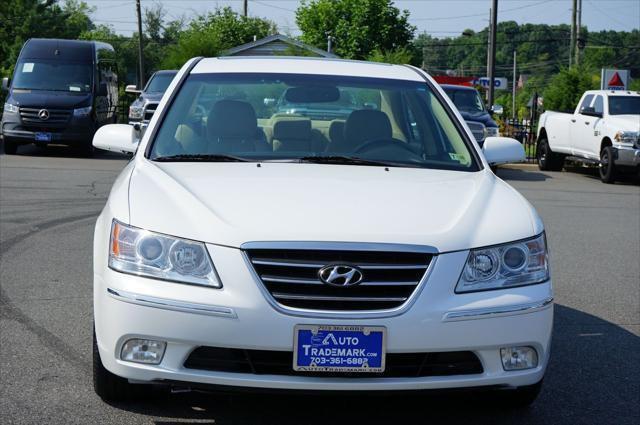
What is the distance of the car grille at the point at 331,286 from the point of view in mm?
4035

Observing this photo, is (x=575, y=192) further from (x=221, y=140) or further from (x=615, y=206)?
(x=221, y=140)

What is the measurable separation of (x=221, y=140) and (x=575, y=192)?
507 inches

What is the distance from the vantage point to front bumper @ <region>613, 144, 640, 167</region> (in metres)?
19.0

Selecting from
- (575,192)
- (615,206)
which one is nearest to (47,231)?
(615,206)

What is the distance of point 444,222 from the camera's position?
170 inches

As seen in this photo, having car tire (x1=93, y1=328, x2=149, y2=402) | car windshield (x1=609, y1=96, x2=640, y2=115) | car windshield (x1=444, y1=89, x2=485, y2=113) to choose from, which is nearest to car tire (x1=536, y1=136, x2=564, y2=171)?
car windshield (x1=444, y1=89, x2=485, y2=113)

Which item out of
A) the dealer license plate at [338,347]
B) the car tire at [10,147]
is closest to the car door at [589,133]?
the car tire at [10,147]

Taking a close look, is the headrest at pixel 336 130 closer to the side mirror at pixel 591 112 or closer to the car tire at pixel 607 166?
the car tire at pixel 607 166

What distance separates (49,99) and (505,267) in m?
19.0

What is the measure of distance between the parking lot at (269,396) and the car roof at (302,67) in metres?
1.78

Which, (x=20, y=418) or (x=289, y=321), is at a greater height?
(x=289, y=321)

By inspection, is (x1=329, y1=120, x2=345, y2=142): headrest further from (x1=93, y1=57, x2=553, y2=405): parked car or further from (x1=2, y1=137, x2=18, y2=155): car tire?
(x1=2, y1=137, x2=18, y2=155): car tire

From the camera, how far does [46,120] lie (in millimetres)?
21531

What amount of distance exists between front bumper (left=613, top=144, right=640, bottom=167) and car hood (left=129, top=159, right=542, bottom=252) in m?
14.6
